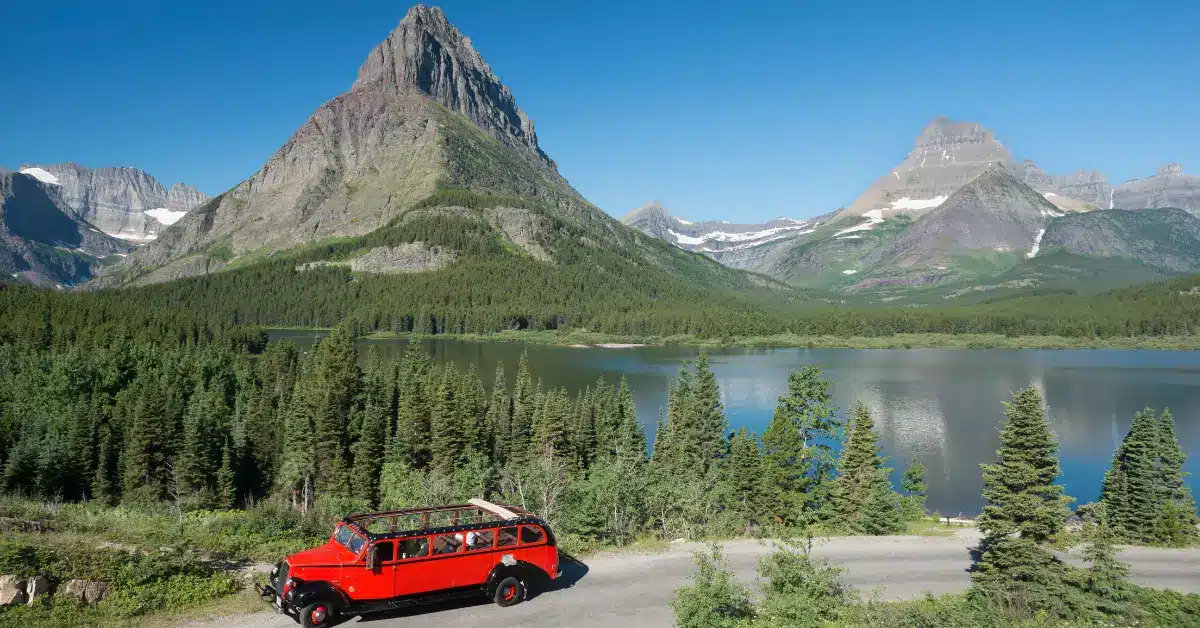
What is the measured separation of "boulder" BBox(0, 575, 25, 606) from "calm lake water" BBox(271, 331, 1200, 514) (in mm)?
65138

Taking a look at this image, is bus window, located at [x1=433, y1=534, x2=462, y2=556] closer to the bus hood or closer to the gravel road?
the gravel road

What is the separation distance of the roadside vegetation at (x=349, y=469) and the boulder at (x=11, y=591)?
13.1 inches

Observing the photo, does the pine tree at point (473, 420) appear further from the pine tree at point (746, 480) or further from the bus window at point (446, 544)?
the bus window at point (446, 544)

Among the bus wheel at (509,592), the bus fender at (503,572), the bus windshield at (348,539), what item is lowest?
the bus wheel at (509,592)

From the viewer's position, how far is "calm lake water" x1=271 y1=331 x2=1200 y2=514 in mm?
79875

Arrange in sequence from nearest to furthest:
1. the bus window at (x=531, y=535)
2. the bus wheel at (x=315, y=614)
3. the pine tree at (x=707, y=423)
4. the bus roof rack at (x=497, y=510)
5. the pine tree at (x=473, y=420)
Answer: the bus wheel at (x=315, y=614)
the bus window at (x=531, y=535)
the bus roof rack at (x=497, y=510)
the pine tree at (x=473, y=420)
the pine tree at (x=707, y=423)

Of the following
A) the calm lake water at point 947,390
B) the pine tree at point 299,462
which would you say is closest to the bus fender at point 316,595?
the pine tree at point 299,462

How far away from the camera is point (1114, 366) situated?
165875mm

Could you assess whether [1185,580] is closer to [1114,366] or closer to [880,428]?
[880,428]

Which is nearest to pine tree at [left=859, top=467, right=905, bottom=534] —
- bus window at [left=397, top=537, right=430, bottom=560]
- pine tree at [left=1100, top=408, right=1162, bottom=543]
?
pine tree at [left=1100, top=408, right=1162, bottom=543]

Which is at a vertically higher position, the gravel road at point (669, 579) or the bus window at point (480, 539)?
the bus window at point (480, 539)

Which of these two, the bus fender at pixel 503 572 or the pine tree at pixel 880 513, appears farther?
the pine tree at pixel 880 513

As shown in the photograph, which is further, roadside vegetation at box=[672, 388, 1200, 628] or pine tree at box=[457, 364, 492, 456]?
pine tree at box=[457, 364, 492, 456]

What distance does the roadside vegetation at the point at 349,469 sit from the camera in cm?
2139
